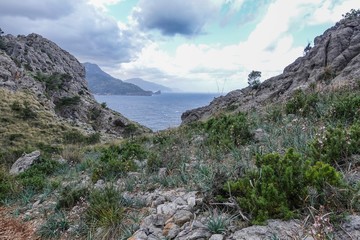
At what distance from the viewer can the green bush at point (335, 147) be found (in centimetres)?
396

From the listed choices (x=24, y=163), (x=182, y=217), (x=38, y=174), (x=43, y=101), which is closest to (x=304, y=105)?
(x=182, y=217)

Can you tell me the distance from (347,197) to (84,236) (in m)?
3.46

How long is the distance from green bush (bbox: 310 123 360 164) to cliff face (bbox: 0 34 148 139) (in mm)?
47419

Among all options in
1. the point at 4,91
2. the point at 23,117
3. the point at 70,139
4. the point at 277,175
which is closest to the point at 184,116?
the point at 70,139

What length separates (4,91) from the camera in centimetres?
4556

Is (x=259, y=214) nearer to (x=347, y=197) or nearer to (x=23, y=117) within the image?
(x=347, y=197)

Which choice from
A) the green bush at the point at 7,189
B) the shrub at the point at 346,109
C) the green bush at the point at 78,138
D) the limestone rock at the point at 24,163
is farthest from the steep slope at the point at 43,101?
the shrub at the point at 346,109

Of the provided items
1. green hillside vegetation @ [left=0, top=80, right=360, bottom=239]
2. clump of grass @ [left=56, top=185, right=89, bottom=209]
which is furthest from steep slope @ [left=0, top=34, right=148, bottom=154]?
clump of grass @ [left=56, top=185, right=89, bottom=209]

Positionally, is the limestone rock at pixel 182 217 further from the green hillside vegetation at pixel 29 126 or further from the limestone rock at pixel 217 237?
the green hillside vegetation at pixel 29 126

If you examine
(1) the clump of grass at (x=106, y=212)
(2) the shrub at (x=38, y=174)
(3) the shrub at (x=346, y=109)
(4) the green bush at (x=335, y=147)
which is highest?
(3) the shrub at (x=346, y=109)

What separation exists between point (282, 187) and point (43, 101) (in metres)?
54.6

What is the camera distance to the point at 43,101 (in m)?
51.4

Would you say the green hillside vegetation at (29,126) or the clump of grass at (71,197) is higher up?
the clump of grass at (71,197)

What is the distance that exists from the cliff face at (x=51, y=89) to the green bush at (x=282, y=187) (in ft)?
A: 157
